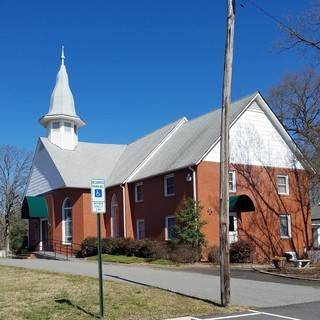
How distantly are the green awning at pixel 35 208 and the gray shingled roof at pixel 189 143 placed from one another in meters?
9.17

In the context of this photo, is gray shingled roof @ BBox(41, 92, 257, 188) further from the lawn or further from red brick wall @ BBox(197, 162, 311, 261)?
the lawn

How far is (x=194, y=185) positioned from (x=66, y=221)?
13.9 m

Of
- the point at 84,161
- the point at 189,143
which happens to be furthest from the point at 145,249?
the point at 84,161

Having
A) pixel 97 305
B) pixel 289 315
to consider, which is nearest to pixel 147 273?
pixel 97 305

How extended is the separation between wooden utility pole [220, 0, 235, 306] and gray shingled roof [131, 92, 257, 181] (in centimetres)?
1606

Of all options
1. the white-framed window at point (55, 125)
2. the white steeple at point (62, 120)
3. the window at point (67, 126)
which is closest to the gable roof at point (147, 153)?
the white steeple at point (62, 120)

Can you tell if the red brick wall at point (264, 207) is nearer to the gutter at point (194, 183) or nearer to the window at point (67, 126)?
the gutter at point (194, 183)

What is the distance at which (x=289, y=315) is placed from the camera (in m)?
12.5

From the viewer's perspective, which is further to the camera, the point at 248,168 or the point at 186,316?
the point at 248,168

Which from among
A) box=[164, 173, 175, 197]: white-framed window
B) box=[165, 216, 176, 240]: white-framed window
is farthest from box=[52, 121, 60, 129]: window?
box=[165, 216, 176, 240]: white-framed window

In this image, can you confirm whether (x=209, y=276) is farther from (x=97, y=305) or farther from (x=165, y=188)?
(x=165, y=188)

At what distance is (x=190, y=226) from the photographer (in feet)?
97.4

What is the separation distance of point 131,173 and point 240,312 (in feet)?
82.8

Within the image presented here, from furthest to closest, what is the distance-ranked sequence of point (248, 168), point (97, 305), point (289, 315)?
point (248, 168) → point (97, 305) → point (289, 315)
